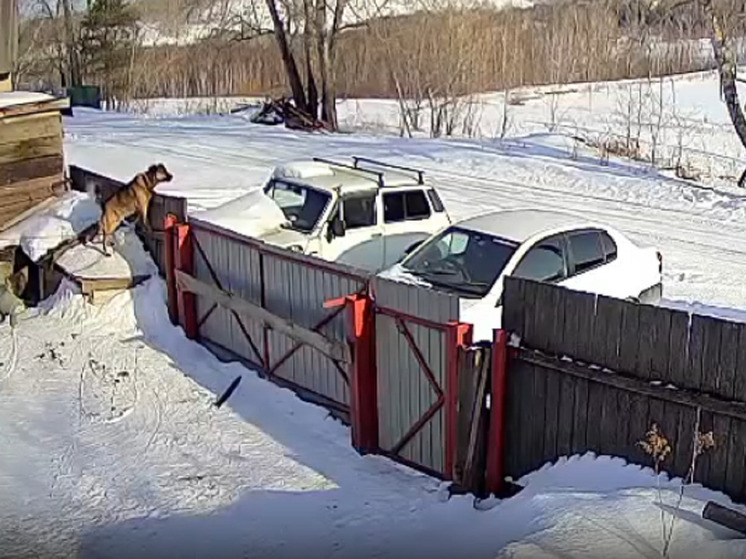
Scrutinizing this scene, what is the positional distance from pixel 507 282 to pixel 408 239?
15.6ft

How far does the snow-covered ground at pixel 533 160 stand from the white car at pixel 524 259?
104 inches

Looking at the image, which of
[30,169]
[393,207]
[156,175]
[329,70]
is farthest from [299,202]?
[329,70]

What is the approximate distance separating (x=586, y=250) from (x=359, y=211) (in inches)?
118

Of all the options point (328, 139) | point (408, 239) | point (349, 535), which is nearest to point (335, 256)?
point (408, 239)

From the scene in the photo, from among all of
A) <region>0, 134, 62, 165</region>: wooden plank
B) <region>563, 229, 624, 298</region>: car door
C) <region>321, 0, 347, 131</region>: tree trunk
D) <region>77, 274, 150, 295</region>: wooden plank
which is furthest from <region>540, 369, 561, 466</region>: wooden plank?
<region>321, 0, 347, 131</region>: tree trunk

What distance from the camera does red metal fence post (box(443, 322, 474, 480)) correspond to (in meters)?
8.12

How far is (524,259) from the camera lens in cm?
1002

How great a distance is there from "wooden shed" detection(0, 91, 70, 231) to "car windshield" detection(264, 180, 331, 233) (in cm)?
490

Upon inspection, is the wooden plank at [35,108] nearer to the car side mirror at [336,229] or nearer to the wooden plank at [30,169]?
the wooden plank at [30,169]

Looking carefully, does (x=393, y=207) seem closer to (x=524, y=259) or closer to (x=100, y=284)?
(x=524, y=259)

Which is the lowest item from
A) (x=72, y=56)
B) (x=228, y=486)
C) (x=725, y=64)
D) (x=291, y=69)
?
(x=228, y=486)

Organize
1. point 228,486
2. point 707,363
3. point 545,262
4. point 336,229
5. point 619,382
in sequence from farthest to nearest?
1. point 336,229
2. point 545,262
3. point 228,486
4. point 619,382
5. point 707,363

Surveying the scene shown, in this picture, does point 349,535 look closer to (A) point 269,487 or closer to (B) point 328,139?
(A) point 269,487

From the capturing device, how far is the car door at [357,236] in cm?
1225
